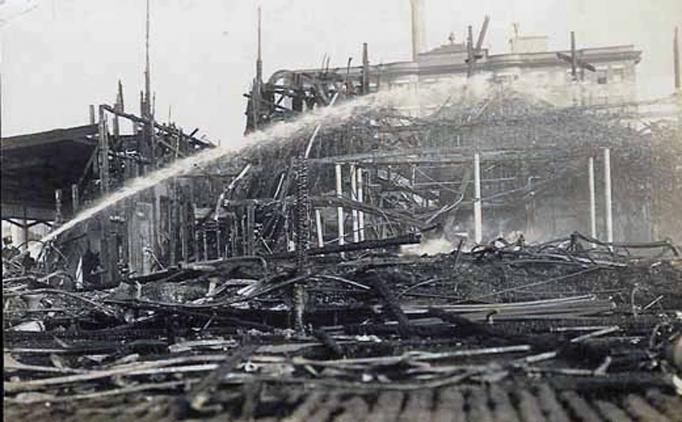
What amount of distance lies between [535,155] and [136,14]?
3.70 metres

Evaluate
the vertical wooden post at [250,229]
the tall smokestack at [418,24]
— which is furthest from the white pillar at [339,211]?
the tall smokestack at [418,24]

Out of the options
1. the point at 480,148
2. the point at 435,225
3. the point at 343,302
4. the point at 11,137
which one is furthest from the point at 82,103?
the point at 480,148

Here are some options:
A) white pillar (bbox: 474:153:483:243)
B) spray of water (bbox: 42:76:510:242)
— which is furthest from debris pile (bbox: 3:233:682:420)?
spray of water (bbox: 42:76:510:242)

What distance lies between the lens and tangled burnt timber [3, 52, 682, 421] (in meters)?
3.32

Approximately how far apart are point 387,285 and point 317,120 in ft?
12.2

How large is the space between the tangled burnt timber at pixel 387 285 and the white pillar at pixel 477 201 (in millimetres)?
28

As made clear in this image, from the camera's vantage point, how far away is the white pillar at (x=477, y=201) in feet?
22.7

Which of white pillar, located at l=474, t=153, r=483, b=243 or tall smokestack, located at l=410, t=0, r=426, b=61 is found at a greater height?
tall smokestack, located at l=410, t=0, r=426, b=61

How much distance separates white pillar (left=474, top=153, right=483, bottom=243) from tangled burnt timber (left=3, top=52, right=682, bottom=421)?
0.03 metres

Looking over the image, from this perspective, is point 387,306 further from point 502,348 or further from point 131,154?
point 131,154

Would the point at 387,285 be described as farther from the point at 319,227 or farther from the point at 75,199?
the point at 75,199

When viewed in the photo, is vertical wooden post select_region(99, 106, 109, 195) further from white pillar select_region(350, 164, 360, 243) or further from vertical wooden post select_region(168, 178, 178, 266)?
white pillar select_region(350, 164, 360, 243)

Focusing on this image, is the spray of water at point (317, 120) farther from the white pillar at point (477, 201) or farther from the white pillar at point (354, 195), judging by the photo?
the white pillar at point (477, 201)

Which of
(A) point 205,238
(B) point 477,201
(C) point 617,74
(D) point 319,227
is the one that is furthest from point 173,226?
(C) point 617,74
